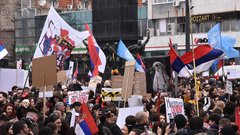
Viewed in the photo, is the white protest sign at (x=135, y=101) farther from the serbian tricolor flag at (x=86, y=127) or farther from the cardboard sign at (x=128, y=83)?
the serbian tricolor flag at (x=86, y=127)

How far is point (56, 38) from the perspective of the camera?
21.8 metres

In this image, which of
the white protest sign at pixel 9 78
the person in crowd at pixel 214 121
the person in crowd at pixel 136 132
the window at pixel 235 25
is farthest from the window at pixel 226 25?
the person in crowd at pixel 136 132

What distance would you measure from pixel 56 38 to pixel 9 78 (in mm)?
2544

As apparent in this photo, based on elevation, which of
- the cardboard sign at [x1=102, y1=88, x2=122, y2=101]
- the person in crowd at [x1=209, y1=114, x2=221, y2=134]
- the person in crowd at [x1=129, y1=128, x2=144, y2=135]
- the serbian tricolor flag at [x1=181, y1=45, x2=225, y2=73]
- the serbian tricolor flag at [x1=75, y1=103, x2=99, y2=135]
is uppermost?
the serbian tricolor flag at [x1=181, y1=45, x2=225, y2=73]

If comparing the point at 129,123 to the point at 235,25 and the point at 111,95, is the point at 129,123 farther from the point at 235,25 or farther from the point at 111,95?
the point at 235,25

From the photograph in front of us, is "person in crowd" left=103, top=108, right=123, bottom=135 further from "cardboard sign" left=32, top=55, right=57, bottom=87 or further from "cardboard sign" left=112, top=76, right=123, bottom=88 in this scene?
"cardboard sign" left=112, top=76, right=123, bottom=88

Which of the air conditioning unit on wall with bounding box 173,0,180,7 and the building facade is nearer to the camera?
the building facade

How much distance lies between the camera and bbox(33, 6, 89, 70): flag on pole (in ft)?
69.8

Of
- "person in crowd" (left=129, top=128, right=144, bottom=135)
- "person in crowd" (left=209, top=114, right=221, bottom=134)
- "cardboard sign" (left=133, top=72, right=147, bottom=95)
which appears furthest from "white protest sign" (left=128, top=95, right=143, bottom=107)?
"person in crowd" (left=129, top=128, right=144, bottom=135)

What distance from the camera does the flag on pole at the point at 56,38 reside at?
69.8 feet

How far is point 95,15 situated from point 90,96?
17.4 metres

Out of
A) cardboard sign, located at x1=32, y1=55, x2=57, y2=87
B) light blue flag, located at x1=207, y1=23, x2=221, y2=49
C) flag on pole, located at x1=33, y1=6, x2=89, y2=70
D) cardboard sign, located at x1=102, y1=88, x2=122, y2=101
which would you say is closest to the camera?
cardboard sign, located at x1=32, y1=55, x2=57, y2=87

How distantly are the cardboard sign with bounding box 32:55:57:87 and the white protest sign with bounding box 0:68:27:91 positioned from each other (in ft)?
17.1

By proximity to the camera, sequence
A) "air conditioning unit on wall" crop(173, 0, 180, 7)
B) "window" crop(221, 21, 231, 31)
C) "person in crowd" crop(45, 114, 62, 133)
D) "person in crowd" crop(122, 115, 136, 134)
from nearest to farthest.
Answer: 1. "person in crowd" crop(45, 114, 62, 133)
2. "person in crowd" crop(122, 115, 136, 134)
3. "window" crop(221, 21, 231, 31)
4. "air conditioning unit on wall" crop(173, 0, 180, 7)
